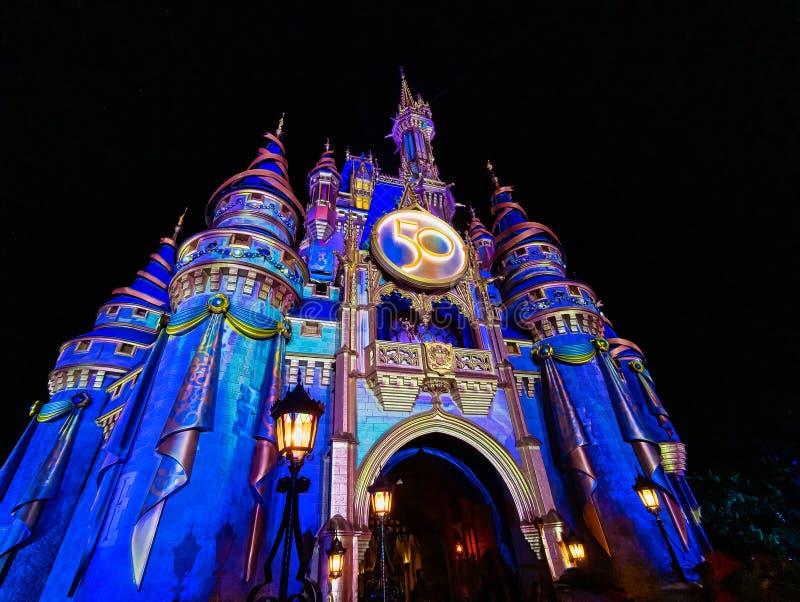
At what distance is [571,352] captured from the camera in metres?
18.8

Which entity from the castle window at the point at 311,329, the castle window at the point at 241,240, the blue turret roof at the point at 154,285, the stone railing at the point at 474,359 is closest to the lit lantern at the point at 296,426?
the castle window at the point at 311,329

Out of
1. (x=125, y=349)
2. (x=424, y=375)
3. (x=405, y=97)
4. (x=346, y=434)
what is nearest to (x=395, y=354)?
(x=424, y=375)

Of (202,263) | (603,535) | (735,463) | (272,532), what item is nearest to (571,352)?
(603,535)

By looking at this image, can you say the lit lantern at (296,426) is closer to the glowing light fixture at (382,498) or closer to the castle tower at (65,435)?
A: the glowing light fixture at (382,498)

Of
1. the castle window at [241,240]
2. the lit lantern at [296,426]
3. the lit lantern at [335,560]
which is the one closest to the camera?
the lit lantern at [296,426]

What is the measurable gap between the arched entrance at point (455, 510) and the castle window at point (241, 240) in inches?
413

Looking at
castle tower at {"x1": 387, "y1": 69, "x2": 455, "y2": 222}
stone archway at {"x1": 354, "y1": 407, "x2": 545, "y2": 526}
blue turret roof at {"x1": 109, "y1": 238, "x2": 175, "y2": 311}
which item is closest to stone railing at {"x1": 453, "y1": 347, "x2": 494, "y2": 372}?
stone archway at {"x1": 354, "y1": 407, "x2": 545, "y2": 526}

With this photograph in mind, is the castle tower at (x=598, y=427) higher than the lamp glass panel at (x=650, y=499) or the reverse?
higher

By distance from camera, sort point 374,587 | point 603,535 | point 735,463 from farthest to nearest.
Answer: point 735,463 → point 603,535 → point 374,587

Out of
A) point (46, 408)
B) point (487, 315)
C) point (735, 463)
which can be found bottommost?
point (735, 463)

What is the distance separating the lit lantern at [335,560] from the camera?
11.1 m

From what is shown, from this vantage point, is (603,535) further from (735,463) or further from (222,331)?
(735,463)

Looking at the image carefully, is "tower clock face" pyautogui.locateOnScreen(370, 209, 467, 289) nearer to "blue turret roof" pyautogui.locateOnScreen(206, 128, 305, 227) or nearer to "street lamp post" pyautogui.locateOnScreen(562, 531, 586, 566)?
"blue turret roof" pyautogui.locateOnScreen(206, 128, 305, 227)

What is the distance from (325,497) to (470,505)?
8.33m
